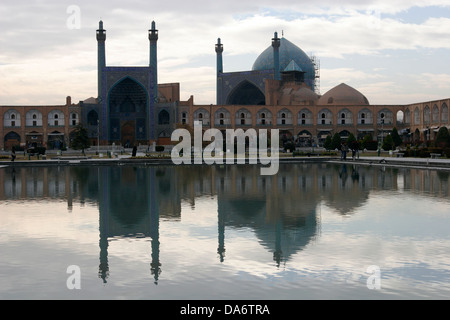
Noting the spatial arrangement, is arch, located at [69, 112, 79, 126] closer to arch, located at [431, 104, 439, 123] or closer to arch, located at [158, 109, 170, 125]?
arch, located at [158, 109, 170, 125]

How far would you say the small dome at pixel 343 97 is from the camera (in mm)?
64688

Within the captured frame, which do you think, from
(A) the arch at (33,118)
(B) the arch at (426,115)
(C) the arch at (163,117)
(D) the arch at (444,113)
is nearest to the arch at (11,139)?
(A) the arch at (33,118)

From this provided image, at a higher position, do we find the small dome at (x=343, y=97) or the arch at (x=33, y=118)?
the small dome at (x=343, y=97)

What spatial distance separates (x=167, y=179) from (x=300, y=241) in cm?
1351

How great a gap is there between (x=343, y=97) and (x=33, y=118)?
34175mm

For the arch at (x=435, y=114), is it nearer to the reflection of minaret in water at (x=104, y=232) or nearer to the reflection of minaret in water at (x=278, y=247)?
the reflection of minaret in water at (x=104, y=232)

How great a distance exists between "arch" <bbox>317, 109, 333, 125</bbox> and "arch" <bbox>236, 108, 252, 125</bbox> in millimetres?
7702

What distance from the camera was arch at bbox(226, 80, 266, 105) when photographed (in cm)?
6681

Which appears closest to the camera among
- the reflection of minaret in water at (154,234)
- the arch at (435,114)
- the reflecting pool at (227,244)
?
the reflecting pool at (227,244)

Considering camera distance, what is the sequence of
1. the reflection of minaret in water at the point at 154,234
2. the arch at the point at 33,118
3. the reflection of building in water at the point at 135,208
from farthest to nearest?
the arch at the point at 33,118 → the reflection of building in water at the point at 135,208 → the reflection of minaret in water at the point at 154,234

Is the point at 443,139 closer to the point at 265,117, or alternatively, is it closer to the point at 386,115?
the point at 386,115

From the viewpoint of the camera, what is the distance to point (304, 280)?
23.5 ft

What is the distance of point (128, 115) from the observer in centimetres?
6341
